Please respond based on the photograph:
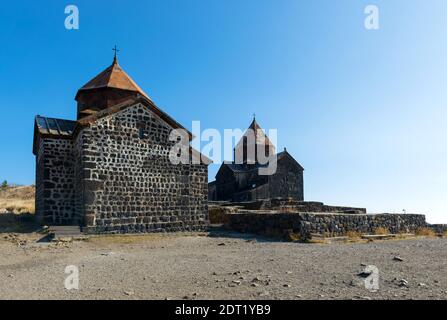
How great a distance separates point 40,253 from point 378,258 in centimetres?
911

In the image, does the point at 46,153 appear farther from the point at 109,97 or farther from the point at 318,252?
the point at 318,252

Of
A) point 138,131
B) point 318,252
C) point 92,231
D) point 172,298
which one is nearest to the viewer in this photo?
point 172,298

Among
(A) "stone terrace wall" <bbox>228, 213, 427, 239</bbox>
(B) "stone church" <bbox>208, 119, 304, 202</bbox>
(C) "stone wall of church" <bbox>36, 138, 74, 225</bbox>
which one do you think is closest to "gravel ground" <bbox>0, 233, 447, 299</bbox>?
(A) "stone terrace wall" <bbox>228, 213, 427, 239</bbox>

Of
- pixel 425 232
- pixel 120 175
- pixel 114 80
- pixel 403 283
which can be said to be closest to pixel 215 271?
pixel 403 283

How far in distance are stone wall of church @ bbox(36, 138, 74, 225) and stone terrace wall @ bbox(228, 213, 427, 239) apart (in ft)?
25.0

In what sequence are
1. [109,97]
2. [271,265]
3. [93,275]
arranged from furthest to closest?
[109,97] < [271,265] < [93,275]

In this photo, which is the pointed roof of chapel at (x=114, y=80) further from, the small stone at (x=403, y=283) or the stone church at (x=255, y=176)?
the small stone at (x=403, y=283)

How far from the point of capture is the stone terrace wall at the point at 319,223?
13672 millimetres

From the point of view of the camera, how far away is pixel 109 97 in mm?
19250

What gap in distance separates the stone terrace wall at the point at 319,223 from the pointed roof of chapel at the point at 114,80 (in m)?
8.92

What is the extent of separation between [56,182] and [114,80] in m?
6.41

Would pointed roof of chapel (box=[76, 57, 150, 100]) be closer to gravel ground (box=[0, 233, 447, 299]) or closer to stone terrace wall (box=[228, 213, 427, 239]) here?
stone terrace wall (box=[228, 213, 427, 239])

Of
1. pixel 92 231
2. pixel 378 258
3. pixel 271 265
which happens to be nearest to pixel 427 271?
pixel 378 258

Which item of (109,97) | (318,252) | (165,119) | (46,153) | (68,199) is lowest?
(318,252)
